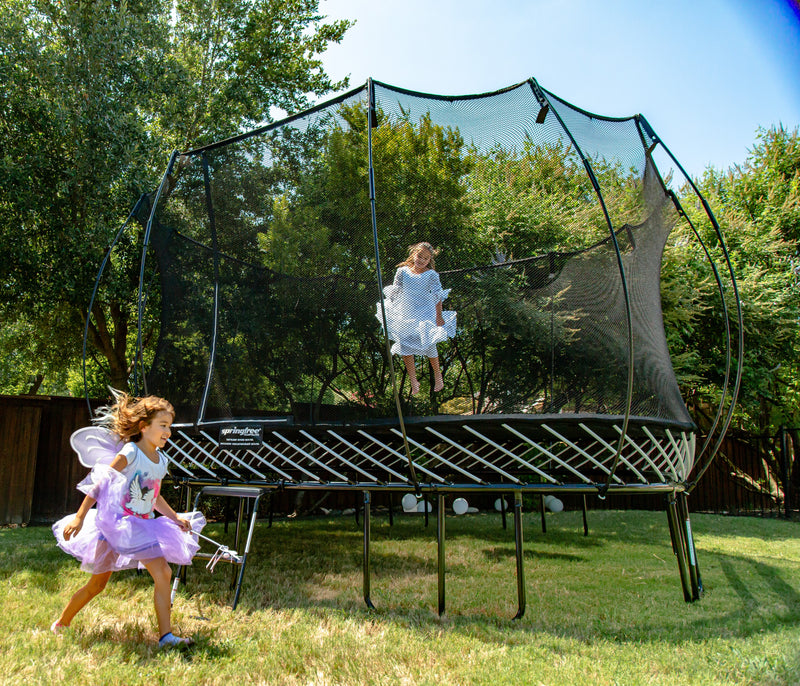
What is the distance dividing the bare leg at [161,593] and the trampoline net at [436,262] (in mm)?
1126

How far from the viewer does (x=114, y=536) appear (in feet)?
6.62

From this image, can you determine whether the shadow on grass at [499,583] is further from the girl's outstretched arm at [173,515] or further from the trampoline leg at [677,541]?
the girl's outstretched arm at [173,515]


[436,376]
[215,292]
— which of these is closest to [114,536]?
[436,376]

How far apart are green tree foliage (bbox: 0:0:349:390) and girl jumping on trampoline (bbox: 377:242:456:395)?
3.67 m

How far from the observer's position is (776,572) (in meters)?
3.44

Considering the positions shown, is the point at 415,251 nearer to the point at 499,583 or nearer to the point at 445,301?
the point at 445,301

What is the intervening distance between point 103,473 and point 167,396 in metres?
1.65

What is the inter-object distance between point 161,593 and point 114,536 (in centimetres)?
26

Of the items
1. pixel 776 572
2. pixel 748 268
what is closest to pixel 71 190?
pixel 776 572

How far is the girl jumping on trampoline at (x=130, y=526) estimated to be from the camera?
2033 millimetres

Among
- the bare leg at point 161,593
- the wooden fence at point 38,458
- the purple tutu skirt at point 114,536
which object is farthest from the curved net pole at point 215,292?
the wooden fence at point 38,458

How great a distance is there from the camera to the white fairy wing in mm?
2391

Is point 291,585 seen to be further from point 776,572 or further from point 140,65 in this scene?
point 140,65

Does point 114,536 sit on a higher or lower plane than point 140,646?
higher
